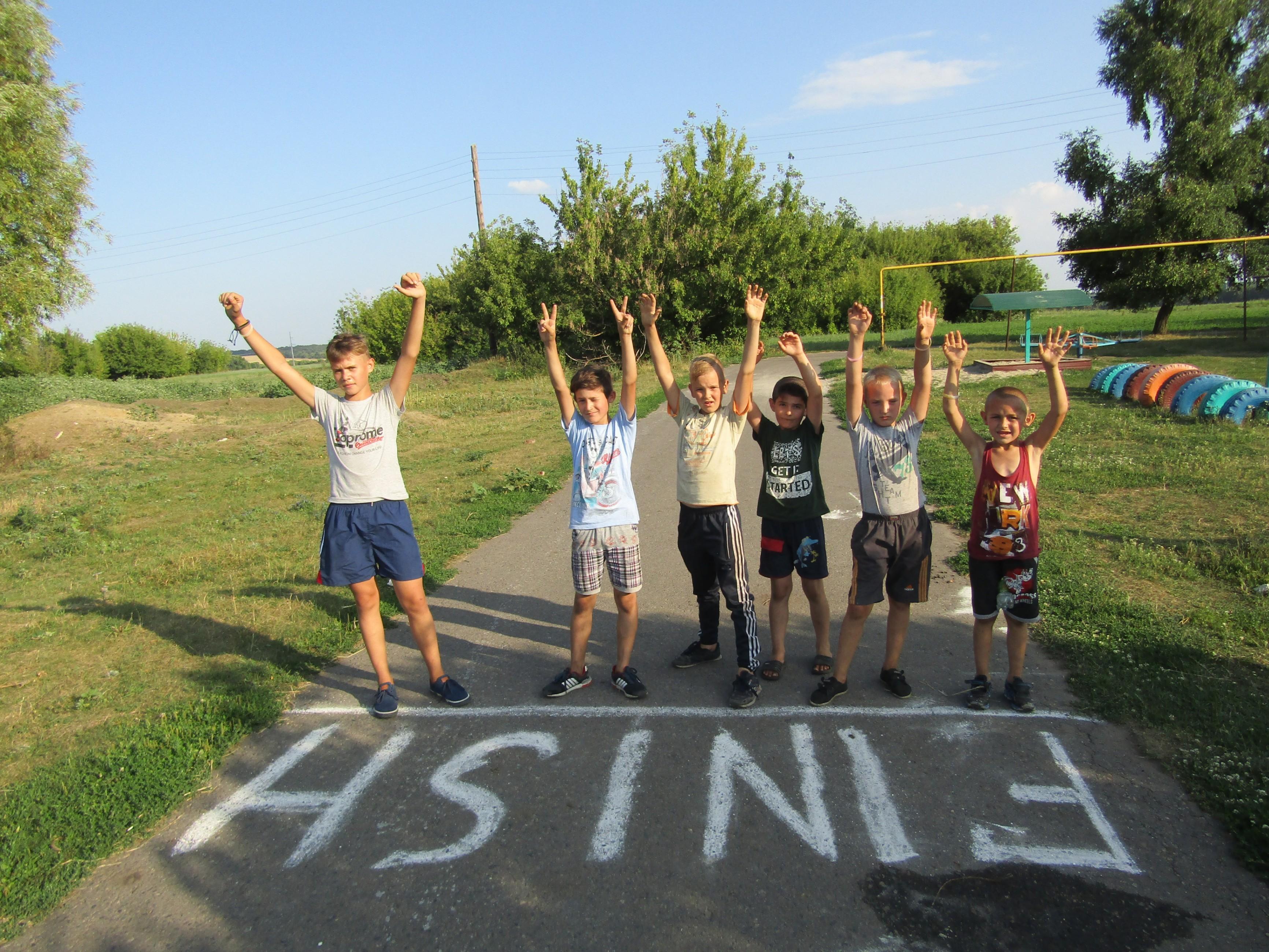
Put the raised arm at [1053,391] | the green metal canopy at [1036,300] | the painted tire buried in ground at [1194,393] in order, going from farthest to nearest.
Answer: the green metal canopy at [1036,300] → the painted tire buried in ground at [1194,393] → the raised arm at [1053,391]

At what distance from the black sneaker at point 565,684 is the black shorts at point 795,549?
1142mm

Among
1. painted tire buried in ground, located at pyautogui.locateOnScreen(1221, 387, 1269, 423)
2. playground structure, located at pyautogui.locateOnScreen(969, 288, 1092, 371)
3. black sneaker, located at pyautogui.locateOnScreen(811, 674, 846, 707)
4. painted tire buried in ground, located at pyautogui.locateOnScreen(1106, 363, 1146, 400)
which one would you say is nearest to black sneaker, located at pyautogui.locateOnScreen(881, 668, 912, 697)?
black sneaker, located at pyautogui.locateOnScreen(811, 674, 846, 707)

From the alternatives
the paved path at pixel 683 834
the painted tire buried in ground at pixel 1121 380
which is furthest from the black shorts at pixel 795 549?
the painted tire buried in ground at pixel 1121 380

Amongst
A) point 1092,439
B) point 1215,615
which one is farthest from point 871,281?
point 1215,615

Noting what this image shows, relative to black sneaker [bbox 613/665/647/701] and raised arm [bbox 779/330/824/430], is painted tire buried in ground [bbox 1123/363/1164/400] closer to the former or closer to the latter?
raised arm [bbox 779/330/824/430]

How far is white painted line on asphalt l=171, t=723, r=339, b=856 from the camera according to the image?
3.24m

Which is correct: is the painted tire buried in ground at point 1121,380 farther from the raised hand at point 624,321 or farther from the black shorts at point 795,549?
the raised hand at point 624,321

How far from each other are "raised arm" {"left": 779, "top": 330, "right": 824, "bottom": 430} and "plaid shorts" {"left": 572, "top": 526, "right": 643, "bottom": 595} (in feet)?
3.73

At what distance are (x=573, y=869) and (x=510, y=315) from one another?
33.4m

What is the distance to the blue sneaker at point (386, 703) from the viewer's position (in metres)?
4.16

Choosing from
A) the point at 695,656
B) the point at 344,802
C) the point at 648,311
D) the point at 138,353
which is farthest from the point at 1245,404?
the point at 138,353

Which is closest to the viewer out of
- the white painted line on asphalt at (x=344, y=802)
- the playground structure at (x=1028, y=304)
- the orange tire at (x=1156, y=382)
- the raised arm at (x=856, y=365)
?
the white painted line on asphalt at (x=344, y=802)

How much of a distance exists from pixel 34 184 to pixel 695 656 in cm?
1678

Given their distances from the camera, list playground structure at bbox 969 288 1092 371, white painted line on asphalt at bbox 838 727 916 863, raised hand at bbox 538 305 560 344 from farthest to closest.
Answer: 1. playground structure at bbox 969 288 1092 371
2. raised hand at bbox 538 305 560 344
3. white painted line on asphalt at bbox 838 727 916 863
